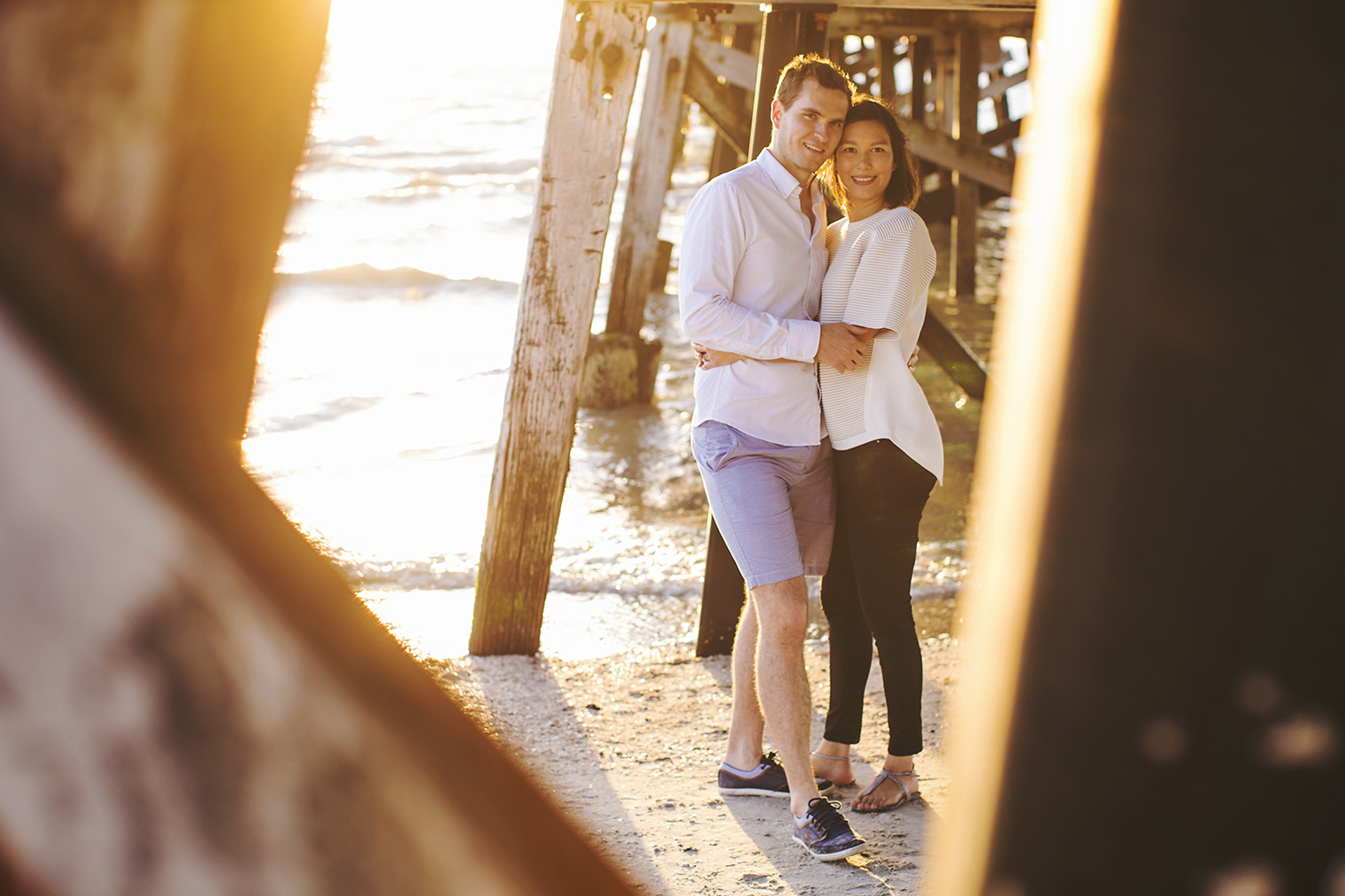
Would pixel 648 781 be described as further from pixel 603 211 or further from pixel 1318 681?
pixel 1318 681

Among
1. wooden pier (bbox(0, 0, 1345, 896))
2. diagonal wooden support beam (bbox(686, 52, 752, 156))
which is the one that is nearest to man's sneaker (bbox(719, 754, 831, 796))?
wooden pier (bbox(0, 0, 1345, 896))

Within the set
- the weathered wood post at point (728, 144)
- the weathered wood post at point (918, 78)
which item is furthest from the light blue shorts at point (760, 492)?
the weathered wood post at point (918, 78)

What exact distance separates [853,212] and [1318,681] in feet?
7.76

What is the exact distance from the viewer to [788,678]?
2492mm

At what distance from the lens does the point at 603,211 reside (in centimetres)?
329

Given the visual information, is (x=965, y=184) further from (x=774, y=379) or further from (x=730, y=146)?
(x=774, y=379)

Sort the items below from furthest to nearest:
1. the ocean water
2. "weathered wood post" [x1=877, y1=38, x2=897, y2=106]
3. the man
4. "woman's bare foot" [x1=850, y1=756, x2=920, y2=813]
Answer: "weathered wood post" [x1=877, y1=38, x2=897, y2=106]
the ocean water
"woman's bare foot" [x1=850, y1=756, x2=920, y2=813]
the man

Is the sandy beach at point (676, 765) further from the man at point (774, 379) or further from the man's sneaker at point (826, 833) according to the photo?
the man at point (774, 379)

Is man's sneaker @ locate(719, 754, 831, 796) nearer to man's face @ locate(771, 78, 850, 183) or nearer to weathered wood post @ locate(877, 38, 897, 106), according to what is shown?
man's face @ locate(771, 78, 850, 183)

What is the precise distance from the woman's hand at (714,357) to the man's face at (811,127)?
47cm

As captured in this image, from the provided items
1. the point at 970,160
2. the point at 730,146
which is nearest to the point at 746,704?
the point at 970,160

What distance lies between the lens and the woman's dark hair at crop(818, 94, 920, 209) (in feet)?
8.41

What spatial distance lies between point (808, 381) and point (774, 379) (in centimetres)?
9

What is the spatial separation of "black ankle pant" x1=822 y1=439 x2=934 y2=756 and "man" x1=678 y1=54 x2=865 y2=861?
136 mm
